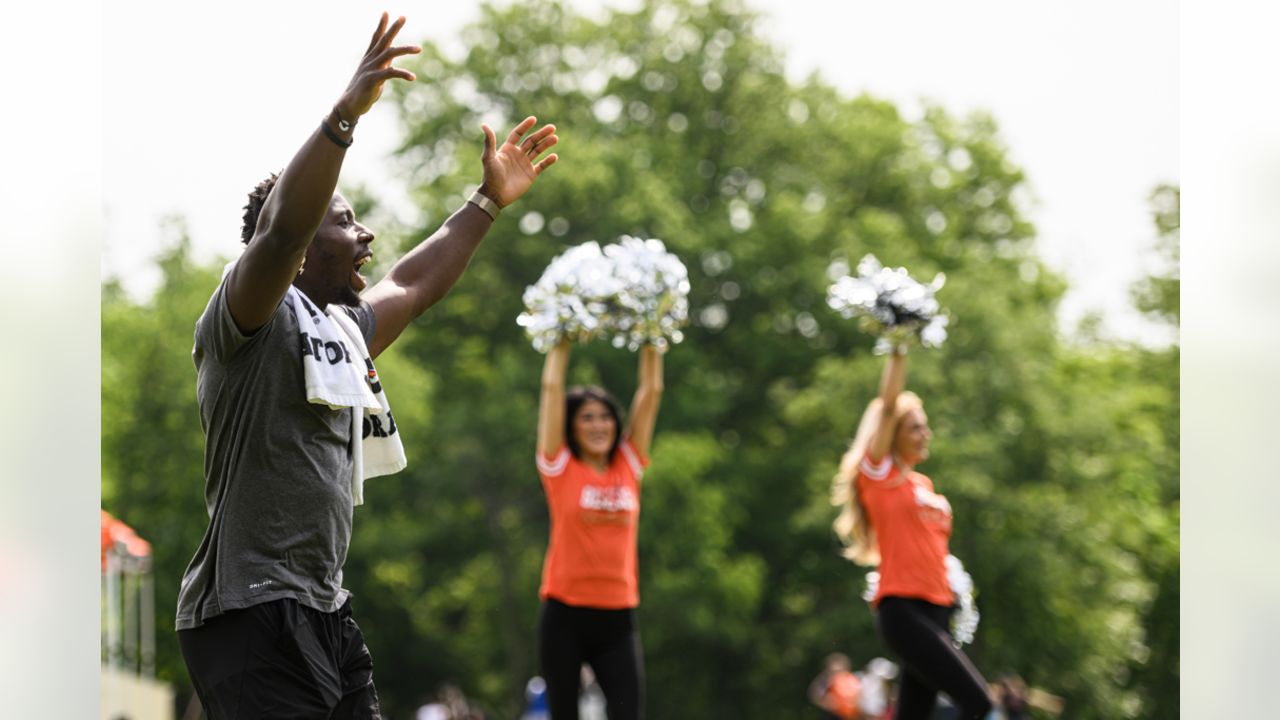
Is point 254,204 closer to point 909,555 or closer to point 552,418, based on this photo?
point 552,418

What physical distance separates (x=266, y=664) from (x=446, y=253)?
1.25 metres

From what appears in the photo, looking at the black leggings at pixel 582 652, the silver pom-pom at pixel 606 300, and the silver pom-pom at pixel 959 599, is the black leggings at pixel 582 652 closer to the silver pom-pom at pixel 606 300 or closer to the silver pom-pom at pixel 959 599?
the silver pom-pom at pixel 959 599

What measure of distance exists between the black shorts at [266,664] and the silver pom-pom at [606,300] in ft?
14.0

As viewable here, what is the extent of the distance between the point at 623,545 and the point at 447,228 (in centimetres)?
314

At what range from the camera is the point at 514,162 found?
4402 mm

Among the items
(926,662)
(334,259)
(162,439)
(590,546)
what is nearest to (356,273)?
(334,259)

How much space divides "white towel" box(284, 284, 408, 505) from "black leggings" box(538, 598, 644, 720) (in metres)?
3.19

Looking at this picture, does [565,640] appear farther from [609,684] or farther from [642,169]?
[642,169]

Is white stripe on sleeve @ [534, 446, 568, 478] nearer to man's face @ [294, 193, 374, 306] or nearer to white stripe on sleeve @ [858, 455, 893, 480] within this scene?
white stripe on sleeve @ [858, 455, 893, 480]

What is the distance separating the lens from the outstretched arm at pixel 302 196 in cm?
313

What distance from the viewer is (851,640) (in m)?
26.6

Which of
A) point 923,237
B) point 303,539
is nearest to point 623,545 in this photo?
point 303,539
